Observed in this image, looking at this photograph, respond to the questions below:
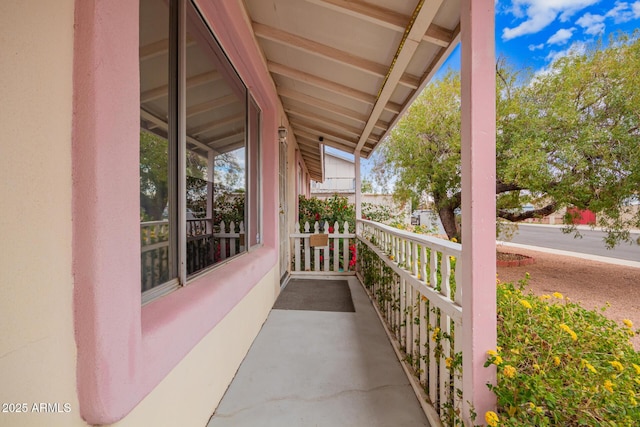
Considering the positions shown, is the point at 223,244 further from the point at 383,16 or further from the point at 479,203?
the point at 383,16

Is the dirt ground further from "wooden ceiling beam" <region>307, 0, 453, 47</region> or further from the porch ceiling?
"wooden ceiling beam" <region>307, 0, 453, 47</region>

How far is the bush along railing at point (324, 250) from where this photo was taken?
5.07m

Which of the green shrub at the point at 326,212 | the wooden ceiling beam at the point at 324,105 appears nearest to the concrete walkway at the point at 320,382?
the wooden ceiling beam at the point at 324,105

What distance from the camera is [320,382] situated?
1.92m

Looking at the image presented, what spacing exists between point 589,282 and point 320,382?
624cm

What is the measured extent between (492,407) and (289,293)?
3.06m

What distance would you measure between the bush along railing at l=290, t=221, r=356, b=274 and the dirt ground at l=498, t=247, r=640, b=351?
118 inches

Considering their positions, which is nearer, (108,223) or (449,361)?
(108,223)

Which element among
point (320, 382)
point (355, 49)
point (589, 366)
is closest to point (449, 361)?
point (589, 366)

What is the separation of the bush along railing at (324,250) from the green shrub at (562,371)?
143 inches

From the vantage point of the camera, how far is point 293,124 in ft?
17.4

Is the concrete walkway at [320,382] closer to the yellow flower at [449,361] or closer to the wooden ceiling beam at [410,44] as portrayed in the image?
the yellow flower at [449,361]

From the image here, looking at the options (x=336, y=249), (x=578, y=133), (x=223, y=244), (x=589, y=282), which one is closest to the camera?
(x=223, y=244)

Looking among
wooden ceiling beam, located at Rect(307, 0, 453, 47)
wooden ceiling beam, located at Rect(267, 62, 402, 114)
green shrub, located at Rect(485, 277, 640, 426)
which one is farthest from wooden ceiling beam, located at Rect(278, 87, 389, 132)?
green shrub, located at Rect(485, 277, 640, 426)
